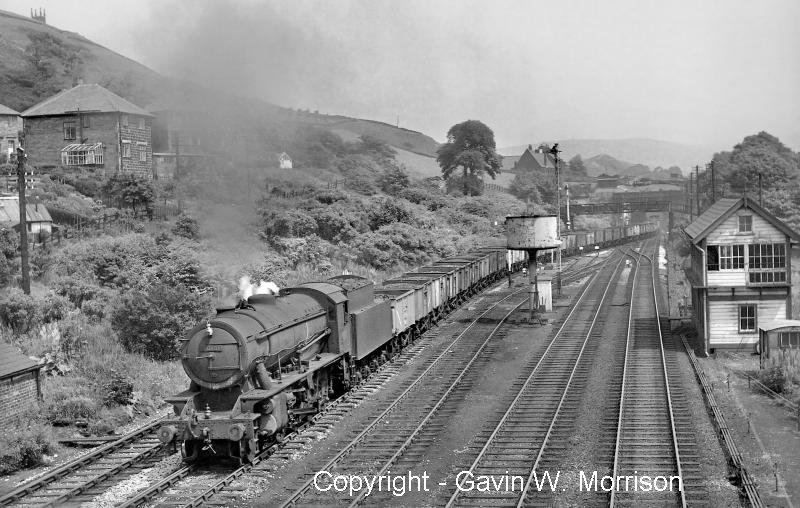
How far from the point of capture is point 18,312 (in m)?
29.1

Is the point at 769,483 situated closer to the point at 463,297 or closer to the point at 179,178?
the point at 463,297

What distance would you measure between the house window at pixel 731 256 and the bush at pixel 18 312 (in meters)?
26.4

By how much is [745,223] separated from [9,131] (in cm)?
6028

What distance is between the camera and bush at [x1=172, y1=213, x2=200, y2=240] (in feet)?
125

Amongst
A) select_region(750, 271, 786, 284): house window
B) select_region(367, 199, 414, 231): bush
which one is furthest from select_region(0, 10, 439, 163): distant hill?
select_region(750, 271, 786, 284): house window

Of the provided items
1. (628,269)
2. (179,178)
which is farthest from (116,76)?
(628,269)

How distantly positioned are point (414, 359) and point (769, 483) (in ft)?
51.2

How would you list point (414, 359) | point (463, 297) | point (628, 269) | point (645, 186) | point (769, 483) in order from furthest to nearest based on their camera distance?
point (645, 186) < point (628, 269) < point (463, 297) < point (414, 359) < point (769, 483)

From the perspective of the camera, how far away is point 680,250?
74.0 meters

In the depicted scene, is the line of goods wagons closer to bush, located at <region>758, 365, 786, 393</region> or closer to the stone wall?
the stone wall

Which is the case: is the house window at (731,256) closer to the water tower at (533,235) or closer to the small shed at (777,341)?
the small shed at (777,341)

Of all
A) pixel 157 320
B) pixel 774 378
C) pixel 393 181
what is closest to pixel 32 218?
pixel 157 320

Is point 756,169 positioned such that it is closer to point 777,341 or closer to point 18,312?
point 777,341

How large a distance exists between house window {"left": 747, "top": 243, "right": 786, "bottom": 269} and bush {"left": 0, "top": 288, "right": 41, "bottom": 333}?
90.3 ft
